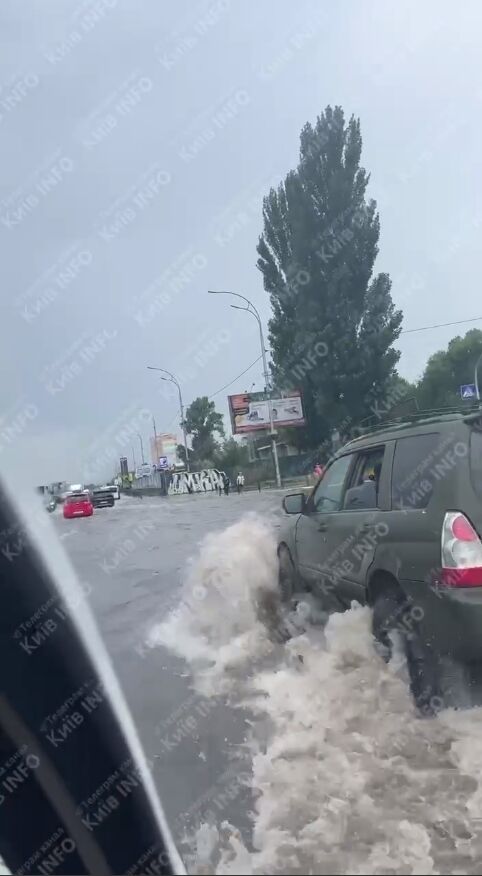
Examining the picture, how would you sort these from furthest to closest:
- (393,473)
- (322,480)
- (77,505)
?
(77,505)
(322,480)
(393,473)

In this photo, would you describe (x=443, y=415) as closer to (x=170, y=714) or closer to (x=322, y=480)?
(x=322, y=480)

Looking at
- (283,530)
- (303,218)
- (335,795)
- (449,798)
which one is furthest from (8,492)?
(303,218)

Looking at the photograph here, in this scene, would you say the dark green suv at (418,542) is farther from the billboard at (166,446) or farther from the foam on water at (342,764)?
the billboard at (166,446)

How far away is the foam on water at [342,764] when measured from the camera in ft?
9.80

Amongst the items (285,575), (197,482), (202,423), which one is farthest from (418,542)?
(202,423)

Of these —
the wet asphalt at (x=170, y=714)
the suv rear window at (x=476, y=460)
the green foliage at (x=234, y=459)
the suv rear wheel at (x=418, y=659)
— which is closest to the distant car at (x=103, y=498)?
the green foliage at (x=234, y=459)

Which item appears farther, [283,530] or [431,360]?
[431,360]

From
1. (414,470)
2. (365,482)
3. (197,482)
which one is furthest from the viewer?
(197,482)

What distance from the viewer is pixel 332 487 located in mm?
6652

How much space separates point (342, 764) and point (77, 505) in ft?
107

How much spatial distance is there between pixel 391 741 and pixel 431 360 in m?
57.1

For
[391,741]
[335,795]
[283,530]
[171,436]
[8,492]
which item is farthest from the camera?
[171,436]

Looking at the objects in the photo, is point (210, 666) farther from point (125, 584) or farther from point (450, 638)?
point (125, 584)

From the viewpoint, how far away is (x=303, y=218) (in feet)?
104
